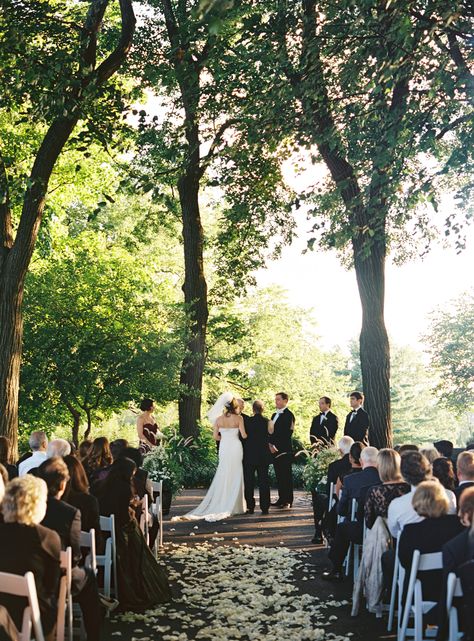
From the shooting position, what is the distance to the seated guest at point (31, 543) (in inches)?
214

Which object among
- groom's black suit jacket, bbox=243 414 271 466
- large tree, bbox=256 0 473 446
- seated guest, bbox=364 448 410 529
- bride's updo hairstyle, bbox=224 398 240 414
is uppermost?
large tree, bbox=256 0 473 446

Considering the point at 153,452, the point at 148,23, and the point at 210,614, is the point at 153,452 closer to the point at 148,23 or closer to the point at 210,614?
the point at 210,614

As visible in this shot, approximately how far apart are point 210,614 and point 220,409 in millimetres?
7754

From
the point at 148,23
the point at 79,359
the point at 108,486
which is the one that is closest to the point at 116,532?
the point at 108,486

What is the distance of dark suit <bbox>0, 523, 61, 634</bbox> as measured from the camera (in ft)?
17.7

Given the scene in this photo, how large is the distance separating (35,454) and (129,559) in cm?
226

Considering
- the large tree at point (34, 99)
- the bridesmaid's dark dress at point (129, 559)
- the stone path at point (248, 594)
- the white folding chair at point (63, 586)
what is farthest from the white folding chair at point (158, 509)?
the white folding chair at point (63, 586)

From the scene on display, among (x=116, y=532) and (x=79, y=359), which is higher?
(x=79, y=359)

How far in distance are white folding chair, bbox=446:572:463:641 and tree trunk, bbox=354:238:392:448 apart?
10848 millimetres

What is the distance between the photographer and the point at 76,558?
6.70 meters

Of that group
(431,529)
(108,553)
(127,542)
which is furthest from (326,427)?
(431,529)

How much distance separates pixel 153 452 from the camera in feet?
46.9

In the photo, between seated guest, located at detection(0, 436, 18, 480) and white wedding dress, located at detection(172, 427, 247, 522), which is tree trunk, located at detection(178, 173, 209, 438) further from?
seated guest, located at detection(0, 436, 18, 480)

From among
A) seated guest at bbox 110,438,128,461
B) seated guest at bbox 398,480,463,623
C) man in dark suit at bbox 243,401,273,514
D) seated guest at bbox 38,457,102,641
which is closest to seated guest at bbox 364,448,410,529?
seated guest at bbox 398,480,463,623
